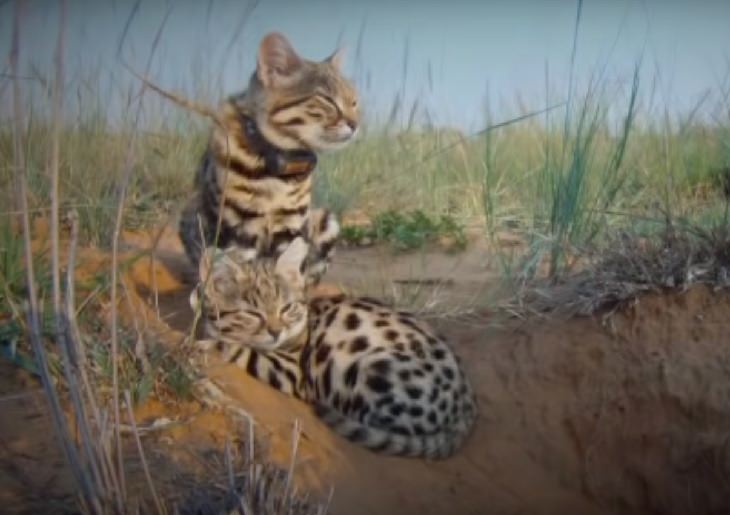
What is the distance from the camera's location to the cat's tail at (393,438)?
4.24m

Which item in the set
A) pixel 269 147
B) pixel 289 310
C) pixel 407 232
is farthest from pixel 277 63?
pixel 407 232

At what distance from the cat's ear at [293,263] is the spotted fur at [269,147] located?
367 mm

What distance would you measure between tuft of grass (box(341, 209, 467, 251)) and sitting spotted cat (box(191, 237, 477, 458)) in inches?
100

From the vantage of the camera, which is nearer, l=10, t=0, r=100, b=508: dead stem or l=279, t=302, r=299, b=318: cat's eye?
l=10, t=0, r=100, b=508: dead stem

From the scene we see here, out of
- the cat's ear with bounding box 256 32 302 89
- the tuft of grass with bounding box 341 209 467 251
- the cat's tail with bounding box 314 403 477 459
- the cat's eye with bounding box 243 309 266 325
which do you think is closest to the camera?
the cat's tail with bounding box 314 403 477 459

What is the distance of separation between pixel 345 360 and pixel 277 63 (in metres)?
1.96

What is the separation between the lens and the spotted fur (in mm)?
5164

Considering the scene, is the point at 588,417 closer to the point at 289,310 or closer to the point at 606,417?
the point at 606,417

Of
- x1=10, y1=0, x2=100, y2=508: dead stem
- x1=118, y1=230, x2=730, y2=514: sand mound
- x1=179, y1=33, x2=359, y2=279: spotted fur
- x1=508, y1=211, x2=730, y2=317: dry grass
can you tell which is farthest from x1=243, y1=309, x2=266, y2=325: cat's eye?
x1=10, y1=0, x2=100, y2=508: dead stem

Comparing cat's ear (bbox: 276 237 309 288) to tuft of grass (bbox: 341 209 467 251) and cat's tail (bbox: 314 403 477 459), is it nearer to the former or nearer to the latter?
cat's tail (bbox: 314 403 477 459)

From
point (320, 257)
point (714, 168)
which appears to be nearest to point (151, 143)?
point (320, 257)

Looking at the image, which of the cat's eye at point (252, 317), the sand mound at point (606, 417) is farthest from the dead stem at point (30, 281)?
the cat's eye at point (252, 317)

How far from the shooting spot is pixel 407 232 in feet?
23.8

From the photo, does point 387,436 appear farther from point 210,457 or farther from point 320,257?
point 320,257
